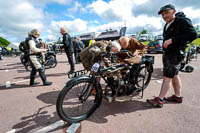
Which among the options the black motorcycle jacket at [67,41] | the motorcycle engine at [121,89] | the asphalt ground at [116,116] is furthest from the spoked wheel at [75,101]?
the black motorcycle jacket at [67,41]

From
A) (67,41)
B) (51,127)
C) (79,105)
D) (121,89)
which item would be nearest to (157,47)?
(67,41)

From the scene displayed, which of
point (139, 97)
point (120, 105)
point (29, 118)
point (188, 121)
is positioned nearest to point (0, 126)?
point (29, 118)

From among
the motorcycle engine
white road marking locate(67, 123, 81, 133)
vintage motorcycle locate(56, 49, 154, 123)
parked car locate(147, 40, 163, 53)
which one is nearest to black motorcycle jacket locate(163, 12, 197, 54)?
vintage motorcycle locate(56, 49, 154, 123)

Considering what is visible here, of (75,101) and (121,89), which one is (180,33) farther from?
(75,101)

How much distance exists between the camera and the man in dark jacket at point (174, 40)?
6.30ft

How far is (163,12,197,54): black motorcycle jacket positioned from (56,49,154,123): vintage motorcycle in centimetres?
57

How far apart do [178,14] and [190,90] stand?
2150mm

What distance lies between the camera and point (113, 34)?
2827cm

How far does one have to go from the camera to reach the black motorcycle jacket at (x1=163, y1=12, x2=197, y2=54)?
75.0 inches

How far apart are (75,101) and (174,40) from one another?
2.40 metres

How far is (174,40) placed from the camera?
6.48ft

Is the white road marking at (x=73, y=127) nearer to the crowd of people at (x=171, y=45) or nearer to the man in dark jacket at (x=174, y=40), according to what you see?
the crowd of people at (x=171, y=45)

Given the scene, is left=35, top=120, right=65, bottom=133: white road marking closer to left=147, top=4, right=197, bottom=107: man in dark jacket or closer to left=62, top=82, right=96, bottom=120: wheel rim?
left=62, top=82, right=96, bottom=120: wheel rim

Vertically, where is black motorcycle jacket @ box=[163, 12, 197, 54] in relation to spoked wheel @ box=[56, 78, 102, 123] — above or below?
above
